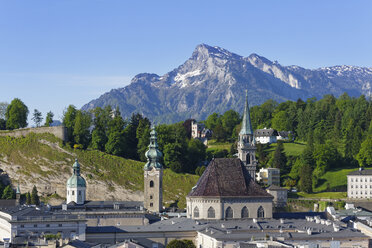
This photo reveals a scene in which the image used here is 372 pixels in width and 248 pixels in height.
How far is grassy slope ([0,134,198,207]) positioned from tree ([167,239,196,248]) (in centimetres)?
4739

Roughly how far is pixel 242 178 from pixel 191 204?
6.52 metres

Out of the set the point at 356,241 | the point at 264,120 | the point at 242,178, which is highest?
Result: the point at 264,120

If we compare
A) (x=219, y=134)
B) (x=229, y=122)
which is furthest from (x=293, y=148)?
(x=229, y=122)

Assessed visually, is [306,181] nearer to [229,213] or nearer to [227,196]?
[229,213]

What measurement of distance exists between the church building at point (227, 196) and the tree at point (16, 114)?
62.0 metres

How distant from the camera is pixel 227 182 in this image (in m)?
97.8

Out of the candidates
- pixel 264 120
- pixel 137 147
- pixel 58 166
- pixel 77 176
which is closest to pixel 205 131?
pixel 264 120

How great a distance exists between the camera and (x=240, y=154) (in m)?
128

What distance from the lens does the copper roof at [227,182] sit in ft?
317

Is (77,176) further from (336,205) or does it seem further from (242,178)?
(336,205)

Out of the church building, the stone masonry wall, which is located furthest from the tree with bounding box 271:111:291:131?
the church building

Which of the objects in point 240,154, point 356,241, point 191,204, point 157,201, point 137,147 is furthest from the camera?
point 137,147

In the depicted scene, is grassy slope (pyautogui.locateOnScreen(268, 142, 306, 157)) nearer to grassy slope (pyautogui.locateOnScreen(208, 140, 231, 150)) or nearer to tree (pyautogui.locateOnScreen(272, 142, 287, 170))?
tree (pyautogui.locateOnScreen(272, 142, 287, 170))

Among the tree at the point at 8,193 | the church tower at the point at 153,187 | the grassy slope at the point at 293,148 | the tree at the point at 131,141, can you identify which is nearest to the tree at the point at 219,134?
the grassy slope at the point at 293,148
